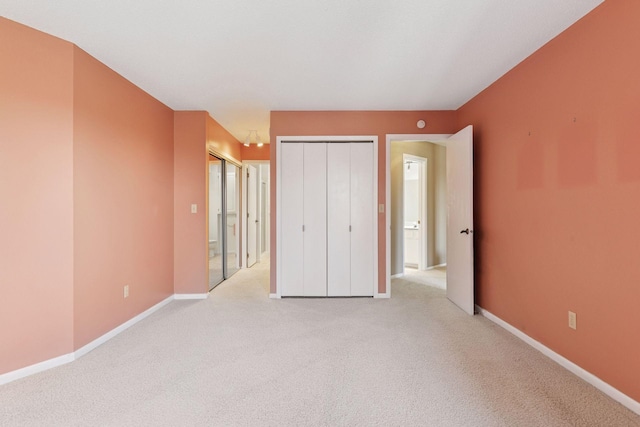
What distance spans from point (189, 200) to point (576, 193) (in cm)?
386

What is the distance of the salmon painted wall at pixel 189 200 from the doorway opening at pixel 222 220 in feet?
0.82

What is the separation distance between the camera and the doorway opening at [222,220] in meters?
4.22

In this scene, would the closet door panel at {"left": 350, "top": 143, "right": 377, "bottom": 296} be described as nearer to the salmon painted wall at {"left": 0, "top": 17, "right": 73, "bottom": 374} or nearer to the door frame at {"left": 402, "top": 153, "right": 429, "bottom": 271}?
the door frame at {"left": 402, "top": 153, "right": 429, "bottom": 271}

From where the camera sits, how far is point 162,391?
1.78 m

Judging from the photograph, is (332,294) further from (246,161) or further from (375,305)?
(246,161)

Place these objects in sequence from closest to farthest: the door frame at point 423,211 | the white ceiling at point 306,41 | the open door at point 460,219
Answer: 1. the white ceiling at point 306,41
2. the open door at point 460,219
3. the door frame at point 423,211

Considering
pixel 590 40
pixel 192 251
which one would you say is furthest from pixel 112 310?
pixel 590 40

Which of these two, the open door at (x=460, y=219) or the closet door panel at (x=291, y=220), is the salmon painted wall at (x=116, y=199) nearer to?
the closet door panel at (x=291, y=220)

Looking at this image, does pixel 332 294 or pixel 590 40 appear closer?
pixel 590 40

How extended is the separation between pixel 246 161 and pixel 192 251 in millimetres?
2438

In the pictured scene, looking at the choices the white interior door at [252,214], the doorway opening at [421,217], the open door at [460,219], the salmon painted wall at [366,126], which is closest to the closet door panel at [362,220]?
the salmon painted wall at [366,126]

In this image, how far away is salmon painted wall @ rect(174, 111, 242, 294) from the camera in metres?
3.67

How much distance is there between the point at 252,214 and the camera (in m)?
5.59

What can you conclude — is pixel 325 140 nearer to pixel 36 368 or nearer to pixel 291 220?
pixel 291 220
